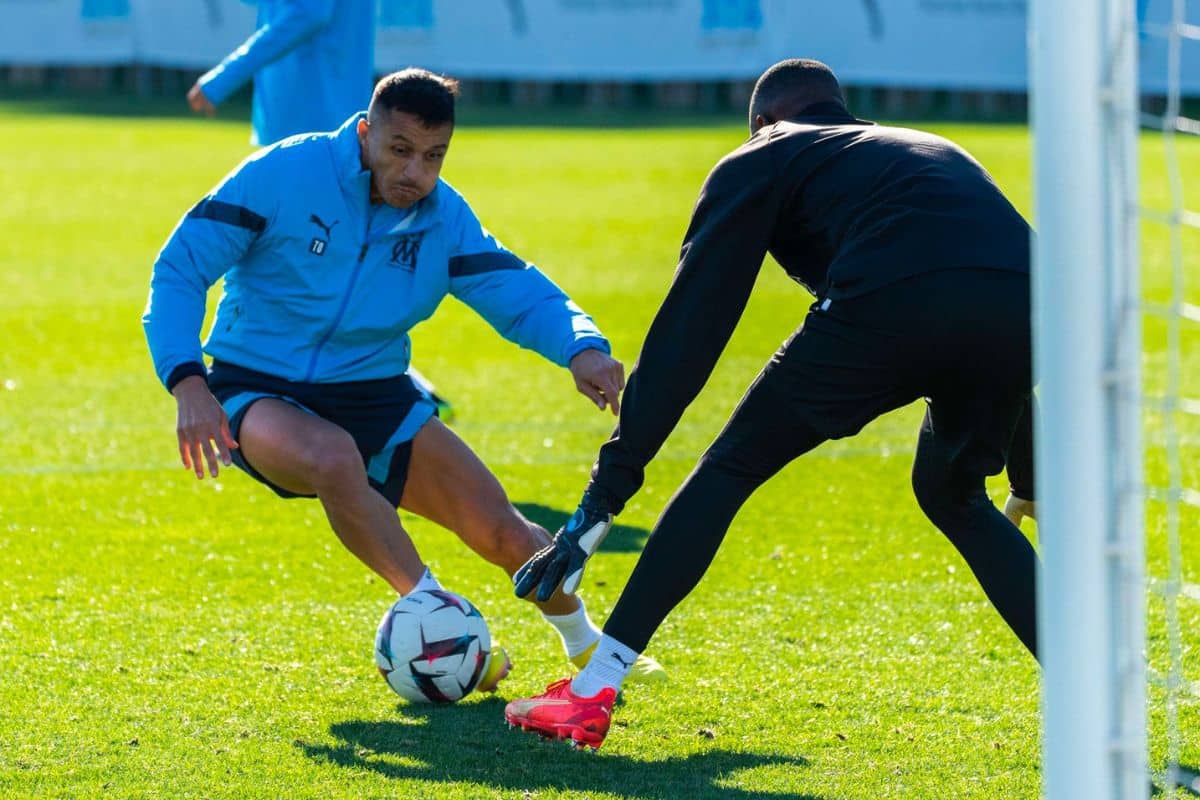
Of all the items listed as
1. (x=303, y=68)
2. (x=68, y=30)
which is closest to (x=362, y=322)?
(x=303, y=68)

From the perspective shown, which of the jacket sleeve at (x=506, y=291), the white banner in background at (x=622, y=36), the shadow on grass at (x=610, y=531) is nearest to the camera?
the jacket sleeve at (x=506, y=291)

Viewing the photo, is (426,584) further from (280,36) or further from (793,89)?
(280,36)

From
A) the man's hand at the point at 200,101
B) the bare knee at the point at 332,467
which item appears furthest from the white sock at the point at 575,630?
the man's hand at the point at 200,101

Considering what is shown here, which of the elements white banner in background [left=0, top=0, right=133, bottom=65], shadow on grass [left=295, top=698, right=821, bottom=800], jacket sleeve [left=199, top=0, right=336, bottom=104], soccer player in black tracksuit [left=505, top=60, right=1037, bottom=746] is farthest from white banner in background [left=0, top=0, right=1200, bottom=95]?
shadow on grass [left=295, top=698, right=821, bottom=800]

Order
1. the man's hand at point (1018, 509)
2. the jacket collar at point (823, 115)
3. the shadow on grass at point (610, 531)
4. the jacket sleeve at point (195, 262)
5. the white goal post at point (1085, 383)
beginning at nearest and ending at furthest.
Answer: the white goal post at point (1085, 383) < the jacket collar at point (823, 115) < the jacket sleeve at point (195, 262) < the man's hand at point (1018, 509) < the shadow on grass at point (610, 531)

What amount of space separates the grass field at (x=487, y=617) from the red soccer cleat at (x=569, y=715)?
0.04m

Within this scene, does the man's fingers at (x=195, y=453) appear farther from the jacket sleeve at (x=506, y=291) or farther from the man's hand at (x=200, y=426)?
the jacket sleeve at (x=506, y=291)

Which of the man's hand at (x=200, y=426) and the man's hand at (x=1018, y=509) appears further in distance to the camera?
the man's hand at (x=1018, y=509)

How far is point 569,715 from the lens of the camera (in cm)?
393

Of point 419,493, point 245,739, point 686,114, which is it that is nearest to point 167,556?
point 419,493

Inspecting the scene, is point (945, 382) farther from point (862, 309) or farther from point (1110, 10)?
point (1110, 10)

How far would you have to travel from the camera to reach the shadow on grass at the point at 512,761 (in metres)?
3.72

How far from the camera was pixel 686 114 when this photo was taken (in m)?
30.2

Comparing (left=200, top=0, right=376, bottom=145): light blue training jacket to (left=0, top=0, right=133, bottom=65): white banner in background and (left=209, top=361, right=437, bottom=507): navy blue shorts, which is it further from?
(left=0, top=0, right=133, bottom=65): white banner in background
